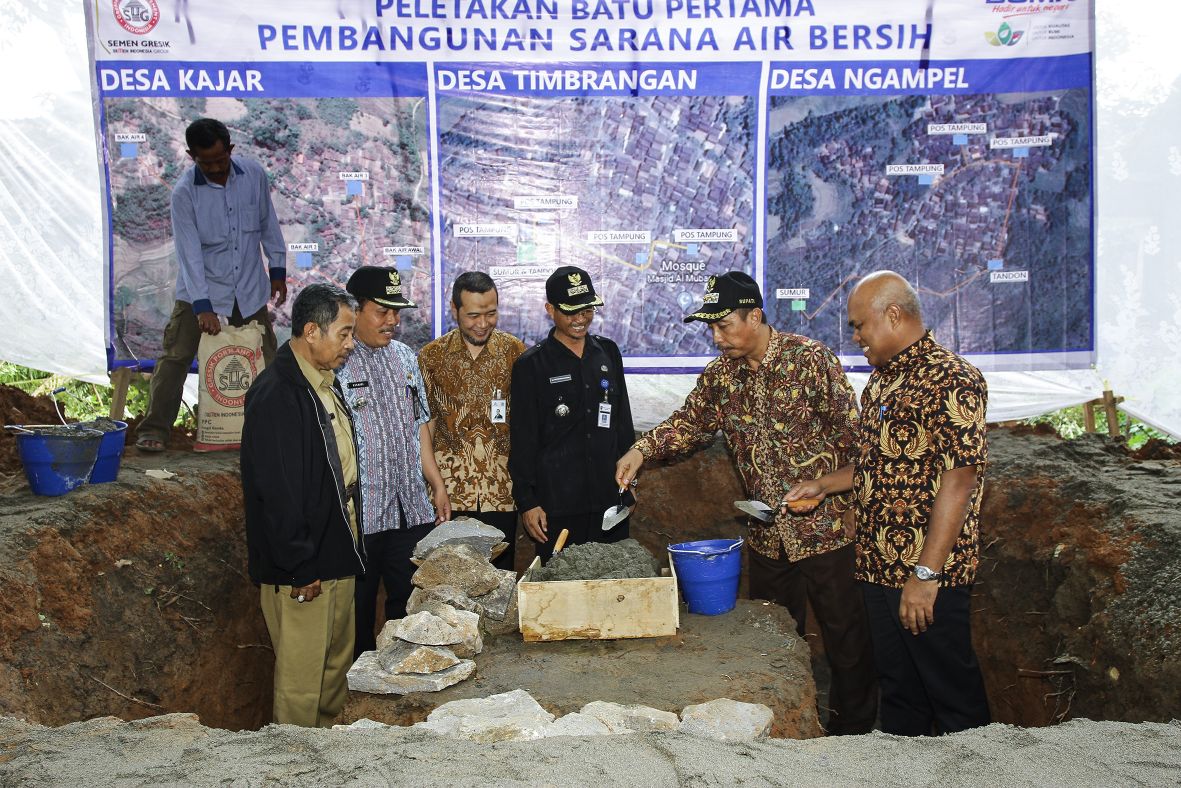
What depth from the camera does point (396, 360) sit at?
4.85 meters

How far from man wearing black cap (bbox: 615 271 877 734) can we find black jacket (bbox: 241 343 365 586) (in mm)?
1375

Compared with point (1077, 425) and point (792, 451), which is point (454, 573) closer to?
point (792, 451)

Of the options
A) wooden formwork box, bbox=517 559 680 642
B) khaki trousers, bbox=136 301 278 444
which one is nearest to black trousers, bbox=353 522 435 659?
wooden formwork box, bbox=517 559 680 642

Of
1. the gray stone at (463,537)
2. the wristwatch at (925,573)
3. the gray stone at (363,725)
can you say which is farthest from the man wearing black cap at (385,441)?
the wristwatch at (925,573)

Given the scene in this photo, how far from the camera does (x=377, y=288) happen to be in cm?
470

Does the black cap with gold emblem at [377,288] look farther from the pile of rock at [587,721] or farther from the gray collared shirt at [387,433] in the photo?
the pile of rock at [587,721]

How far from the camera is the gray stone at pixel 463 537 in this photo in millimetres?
4594

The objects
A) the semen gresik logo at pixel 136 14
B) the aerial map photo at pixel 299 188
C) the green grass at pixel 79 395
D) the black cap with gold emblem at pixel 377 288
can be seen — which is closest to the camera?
the black cap with gold emblem at pixel 377 288

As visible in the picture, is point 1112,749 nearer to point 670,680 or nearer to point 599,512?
point 670,680

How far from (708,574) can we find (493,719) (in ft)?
4.76

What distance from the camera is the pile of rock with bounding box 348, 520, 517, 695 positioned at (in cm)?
373

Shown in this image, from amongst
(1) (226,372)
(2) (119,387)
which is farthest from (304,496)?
(2) (119,387)

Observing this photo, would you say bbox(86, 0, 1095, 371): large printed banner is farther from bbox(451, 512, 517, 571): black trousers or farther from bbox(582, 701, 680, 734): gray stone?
bbox(582, 701, 680, 734): gray stone

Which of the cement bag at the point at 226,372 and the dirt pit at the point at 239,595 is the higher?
the cement bag at the point at 226,372
